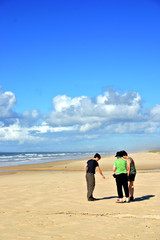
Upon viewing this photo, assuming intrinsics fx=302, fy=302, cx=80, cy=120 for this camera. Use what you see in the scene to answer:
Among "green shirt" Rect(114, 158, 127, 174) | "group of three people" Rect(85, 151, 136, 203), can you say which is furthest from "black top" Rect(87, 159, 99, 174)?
"green shirt" Rect(114, 158, 127, 174)

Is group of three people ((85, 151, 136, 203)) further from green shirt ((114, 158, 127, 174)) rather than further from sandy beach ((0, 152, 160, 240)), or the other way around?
sandy beach ((0, 152, 160, 240))

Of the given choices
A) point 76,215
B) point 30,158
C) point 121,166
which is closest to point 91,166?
point 121,166

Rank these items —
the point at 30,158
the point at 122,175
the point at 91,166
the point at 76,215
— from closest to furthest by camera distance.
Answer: the point at 76,215 → the point at 122,175 → the point at 91,166 → the point at 30,158

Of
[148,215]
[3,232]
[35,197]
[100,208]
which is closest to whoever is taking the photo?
[3,232]

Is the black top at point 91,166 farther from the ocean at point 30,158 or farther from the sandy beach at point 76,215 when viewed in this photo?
the ocean at point 30,158

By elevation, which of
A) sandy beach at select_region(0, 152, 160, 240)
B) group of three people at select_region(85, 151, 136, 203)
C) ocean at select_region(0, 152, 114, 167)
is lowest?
ocean at select_region(0, 152, 114, 167)

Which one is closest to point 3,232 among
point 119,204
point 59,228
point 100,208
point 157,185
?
point 59,228

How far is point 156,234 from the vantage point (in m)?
6.92

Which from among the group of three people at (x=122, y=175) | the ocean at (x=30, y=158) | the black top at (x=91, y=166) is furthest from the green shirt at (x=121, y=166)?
the ocean at (x=30, y=158)

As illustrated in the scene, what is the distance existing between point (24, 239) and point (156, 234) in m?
2.98

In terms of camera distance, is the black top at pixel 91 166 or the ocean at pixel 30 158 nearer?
the black top at pixel 91 166

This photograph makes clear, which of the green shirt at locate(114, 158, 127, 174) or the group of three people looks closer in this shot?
the group of three people

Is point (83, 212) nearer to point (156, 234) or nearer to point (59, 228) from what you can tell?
point (59, 228)

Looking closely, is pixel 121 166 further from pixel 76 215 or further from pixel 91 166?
pixel 76 215
